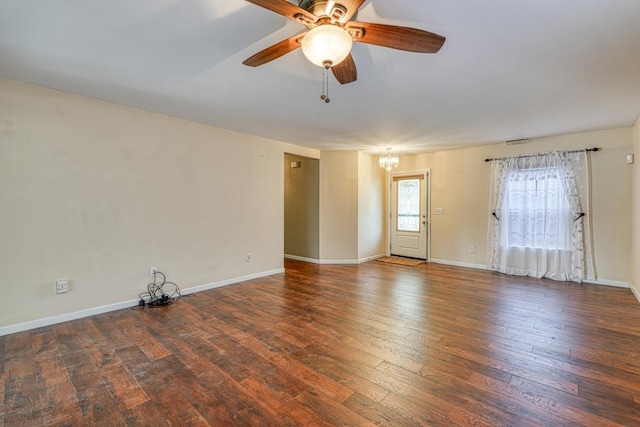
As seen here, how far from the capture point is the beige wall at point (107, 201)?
285 centimetres

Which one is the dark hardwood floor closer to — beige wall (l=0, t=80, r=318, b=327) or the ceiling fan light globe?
beige wall (l=0, t=80, r=318, b=327)

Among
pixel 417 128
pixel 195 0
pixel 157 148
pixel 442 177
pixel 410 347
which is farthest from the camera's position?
pixel 442 177

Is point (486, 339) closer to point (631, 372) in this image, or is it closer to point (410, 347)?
point (410, 347)

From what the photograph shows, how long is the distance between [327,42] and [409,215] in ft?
19.0

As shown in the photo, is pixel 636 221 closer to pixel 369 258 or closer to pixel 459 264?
pixel 459 264

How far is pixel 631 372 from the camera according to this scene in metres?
2.15

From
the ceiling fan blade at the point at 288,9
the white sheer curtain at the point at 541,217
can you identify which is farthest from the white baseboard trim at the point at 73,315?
the white sheer curtain at the point at 541,217

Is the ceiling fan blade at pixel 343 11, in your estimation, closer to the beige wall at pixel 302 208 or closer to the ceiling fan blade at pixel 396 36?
the ceiling fan blade at pixel 396 36

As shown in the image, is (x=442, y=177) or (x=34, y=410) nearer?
(x=34, y=410)

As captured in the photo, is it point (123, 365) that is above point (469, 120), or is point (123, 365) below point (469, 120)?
below

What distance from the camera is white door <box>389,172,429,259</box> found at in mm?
Result: 6531

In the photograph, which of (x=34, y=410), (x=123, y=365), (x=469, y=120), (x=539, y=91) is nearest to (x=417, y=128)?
(x=469, y=120)

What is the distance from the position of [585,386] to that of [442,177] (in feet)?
Result: 15.5

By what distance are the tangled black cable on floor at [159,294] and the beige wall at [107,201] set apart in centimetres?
10
